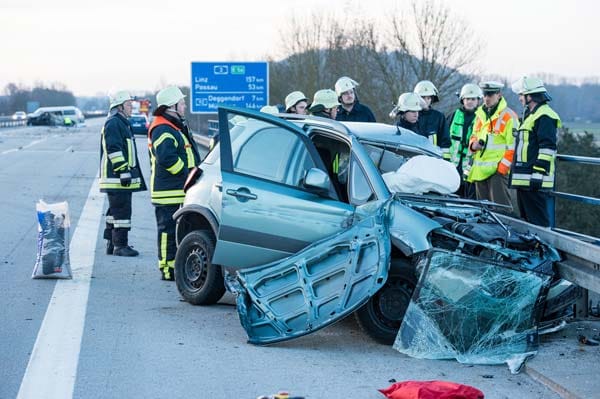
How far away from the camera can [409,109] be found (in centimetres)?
1135

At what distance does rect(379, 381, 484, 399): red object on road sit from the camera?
5852mm

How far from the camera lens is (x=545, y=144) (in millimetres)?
9969

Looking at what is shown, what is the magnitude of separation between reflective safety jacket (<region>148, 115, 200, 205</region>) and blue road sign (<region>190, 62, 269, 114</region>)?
20683 millimetres

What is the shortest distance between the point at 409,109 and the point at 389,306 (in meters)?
4.27

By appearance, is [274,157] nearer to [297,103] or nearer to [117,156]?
[297,103]

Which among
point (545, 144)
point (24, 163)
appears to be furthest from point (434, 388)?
point (24, 163)

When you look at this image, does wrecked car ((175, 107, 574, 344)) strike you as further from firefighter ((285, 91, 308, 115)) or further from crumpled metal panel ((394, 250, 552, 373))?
firefighter ((285, 91, 308, 115))

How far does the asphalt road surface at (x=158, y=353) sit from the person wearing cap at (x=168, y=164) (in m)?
0.43

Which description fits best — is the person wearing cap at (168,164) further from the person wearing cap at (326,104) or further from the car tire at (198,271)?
the person wearing cap at (326,104)

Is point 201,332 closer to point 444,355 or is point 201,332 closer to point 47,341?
point 47,341

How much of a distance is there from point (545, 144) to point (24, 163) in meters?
23.4

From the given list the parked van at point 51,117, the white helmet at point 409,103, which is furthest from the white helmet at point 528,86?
the parked van at point 51,117

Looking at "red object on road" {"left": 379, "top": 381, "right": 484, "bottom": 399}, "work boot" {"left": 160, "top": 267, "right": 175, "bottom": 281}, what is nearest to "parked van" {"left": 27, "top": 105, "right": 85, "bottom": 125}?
"work boot" {"left": 160, "top": 267, "right": 175, "bottom": 281}

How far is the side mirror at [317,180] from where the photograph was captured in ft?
25.7
